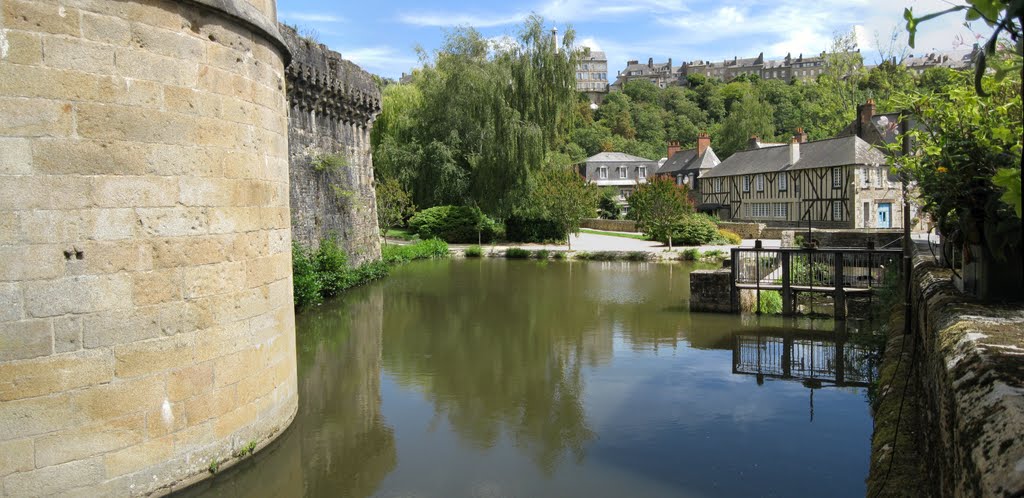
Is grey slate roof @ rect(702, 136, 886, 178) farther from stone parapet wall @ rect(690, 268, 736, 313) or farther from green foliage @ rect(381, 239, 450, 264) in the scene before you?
stone parapet wall @ rect(690, 268, 736, 313)

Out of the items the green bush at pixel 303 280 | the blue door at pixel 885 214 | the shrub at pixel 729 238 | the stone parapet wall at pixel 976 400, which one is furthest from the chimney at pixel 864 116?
the stone parapet wall at pixel 976 400

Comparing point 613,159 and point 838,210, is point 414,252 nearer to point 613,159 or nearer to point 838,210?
point 838,210

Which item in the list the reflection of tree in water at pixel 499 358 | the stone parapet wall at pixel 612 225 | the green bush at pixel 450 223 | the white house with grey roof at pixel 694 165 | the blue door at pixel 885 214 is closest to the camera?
the reflection of tree in water at pixel 499 358

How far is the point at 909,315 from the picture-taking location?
6793 millimetres

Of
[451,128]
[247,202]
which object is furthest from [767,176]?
[247,202]

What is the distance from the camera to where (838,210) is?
36.5 meters

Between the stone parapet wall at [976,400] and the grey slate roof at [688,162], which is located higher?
the grey slate roof at [688,162]

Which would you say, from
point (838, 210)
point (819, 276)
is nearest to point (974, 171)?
point (819, 276)

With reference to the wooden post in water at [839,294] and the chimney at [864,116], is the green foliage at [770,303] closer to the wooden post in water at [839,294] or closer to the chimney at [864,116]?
the wooden post in water at [839,294]

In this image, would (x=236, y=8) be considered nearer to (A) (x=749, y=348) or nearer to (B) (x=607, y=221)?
(A) (x=749, y=348)

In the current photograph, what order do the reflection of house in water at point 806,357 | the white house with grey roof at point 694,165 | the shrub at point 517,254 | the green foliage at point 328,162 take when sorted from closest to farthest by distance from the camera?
the reflection of house in water at point 806,357, the green foliage at point 328,162, the shrub at point 517,254, the white house with grey roof at point 694,165

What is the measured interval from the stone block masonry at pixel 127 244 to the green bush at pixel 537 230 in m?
27.5

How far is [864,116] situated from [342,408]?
36.4 meters

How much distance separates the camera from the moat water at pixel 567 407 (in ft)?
19.8
